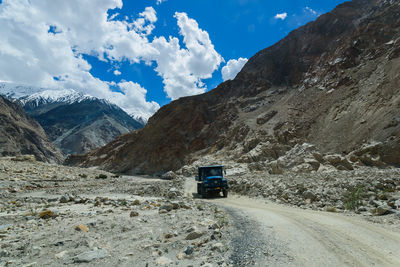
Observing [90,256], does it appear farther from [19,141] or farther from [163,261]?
[19,141]

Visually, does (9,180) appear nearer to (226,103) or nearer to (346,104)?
(346,104)

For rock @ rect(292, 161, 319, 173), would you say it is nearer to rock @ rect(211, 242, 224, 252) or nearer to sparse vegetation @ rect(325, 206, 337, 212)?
sparse vegetation @ rect(325, 206, 337, 212)

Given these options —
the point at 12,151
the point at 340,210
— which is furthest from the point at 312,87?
the point at 12,151

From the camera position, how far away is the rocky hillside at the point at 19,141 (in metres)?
102

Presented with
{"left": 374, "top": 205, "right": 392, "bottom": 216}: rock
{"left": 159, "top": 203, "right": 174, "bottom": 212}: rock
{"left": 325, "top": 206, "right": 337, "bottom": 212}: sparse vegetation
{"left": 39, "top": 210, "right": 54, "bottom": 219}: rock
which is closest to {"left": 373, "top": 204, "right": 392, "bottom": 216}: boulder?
{"left": 374, "top": 205, "right": 392, "bottom": 216}: rock

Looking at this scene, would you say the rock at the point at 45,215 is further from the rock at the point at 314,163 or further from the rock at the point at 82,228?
the rock at the point at 314,163

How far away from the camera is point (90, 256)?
5328 millimetres

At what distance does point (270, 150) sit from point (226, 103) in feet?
109

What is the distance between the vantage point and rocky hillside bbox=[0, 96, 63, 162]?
334 feet

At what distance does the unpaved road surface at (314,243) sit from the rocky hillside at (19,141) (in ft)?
384

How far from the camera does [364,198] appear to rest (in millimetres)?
12133

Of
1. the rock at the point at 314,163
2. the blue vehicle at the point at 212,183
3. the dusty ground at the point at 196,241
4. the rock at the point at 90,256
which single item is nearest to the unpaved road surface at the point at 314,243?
the dusty ground at the point at 196,241

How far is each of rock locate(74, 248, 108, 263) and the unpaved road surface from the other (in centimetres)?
302

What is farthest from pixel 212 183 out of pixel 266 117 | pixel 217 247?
pixel 266 117
